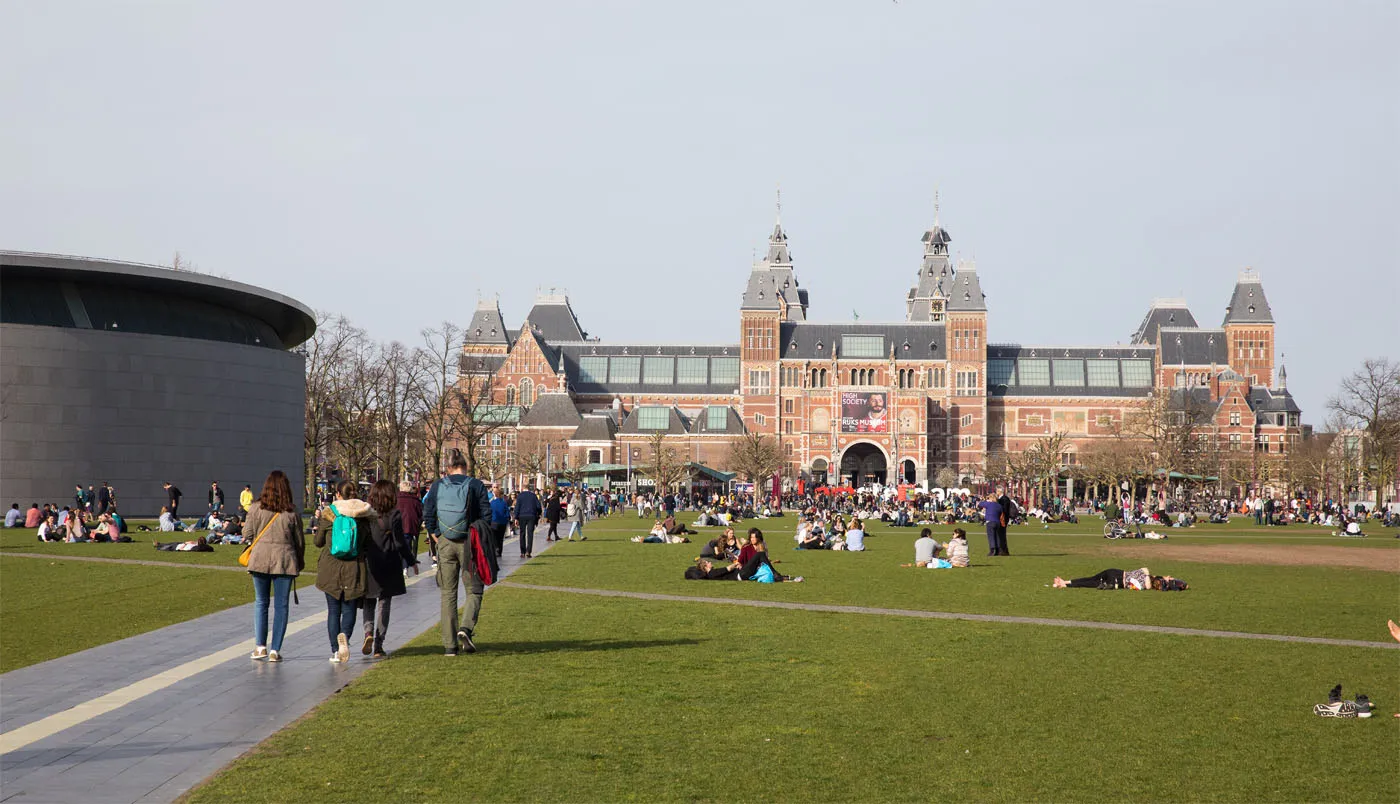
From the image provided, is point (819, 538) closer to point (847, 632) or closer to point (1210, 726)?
point (847, 632)

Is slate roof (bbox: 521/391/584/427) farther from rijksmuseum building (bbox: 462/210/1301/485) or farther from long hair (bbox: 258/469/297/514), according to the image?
long hair (bbox: 258/469/297/514)

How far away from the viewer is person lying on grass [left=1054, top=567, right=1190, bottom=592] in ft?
78.2

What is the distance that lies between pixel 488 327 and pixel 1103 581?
125083 mm

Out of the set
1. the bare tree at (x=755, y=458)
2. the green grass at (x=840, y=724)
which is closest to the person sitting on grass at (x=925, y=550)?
the green grass at (x=840, y=724)

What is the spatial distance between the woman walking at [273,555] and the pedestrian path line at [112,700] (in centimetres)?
58

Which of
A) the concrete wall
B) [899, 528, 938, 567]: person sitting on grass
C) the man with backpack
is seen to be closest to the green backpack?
the man with backpack

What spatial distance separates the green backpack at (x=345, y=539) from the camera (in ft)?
46.0

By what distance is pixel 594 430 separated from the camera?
127 meters

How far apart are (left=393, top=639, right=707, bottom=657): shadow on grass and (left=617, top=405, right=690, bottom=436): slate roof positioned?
11384cm

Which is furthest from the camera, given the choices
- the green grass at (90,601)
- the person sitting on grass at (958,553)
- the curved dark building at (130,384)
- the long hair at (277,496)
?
the curved dark building at (130,384)

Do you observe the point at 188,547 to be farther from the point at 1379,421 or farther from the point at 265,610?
the point at 1379,421

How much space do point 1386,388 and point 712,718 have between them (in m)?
87.1

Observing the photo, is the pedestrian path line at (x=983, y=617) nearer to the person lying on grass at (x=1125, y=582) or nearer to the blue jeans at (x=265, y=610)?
the person lying on grass at (x=1125, y=582)

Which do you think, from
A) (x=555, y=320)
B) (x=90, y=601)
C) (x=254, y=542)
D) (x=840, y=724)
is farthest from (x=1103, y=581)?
(x=555, y=320)
